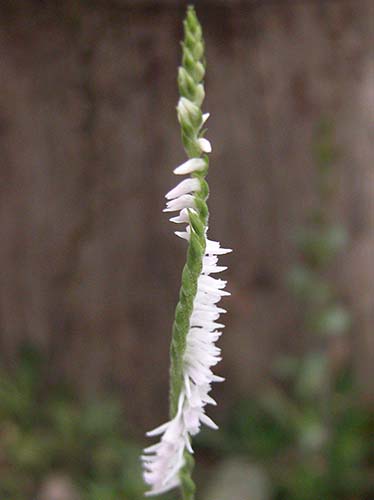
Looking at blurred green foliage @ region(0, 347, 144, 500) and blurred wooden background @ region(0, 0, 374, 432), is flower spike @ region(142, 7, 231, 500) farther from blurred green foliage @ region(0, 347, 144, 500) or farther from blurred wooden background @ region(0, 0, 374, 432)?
blurred green foliage @ region(0, 347, 144, 500)

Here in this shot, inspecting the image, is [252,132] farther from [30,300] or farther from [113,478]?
[113,478]

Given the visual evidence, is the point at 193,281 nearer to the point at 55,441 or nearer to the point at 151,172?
the point at 151,172

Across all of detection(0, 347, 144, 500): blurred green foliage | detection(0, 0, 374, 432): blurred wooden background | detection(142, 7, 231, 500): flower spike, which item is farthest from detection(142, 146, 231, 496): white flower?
detection(0, 347, 144, 500): blurred green foliage

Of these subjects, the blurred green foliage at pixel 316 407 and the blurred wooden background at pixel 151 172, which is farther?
the blurred green foliage at pixel 316 407

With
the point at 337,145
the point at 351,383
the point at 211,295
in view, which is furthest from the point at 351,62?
the point at 211,295

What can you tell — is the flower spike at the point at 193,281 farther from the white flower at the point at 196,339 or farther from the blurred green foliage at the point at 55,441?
the blurred green foliage at the point at 55,441

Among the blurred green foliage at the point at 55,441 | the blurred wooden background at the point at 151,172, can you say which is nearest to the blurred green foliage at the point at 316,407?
the blurred wooden background at the point at 151,172

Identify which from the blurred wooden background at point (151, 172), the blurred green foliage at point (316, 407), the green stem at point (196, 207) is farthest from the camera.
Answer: the blurred green foliage at point (316, 407)
